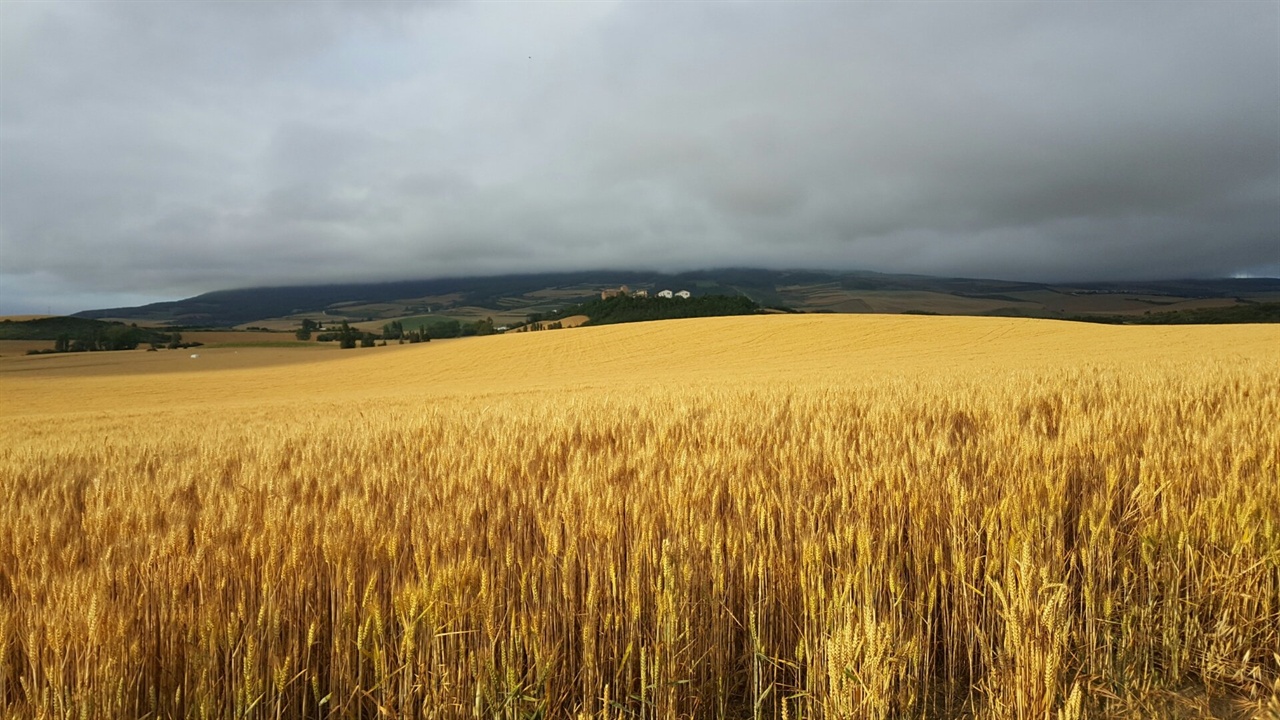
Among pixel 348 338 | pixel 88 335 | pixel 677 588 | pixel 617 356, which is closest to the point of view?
pixel 677 588

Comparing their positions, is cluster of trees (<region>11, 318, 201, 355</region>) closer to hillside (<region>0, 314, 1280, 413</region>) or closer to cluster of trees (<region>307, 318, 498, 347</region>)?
hillside (<region>0, 314, 1280, 413</region>)

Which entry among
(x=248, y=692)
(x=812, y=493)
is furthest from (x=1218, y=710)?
(x=248, y=692)

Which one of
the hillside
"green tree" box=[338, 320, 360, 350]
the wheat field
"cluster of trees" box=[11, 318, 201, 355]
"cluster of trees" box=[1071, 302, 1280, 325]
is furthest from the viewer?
"cluster of trees" box=[11, 318, 201, 355]

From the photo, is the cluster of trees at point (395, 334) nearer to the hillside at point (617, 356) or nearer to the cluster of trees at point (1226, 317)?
the hillside at point (617, 356)

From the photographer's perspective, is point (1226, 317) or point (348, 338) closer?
point (1226, 317)

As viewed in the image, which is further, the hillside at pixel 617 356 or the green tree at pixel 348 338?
the green tree at pixel 348 338

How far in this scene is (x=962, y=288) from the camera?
171500 millimetres

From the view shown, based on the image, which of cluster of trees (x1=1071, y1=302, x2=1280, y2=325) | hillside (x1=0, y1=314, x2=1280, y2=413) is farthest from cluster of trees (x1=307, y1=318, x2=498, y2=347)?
cluster of trees (x1=1071, y1=302, x2=1280, y2=325)

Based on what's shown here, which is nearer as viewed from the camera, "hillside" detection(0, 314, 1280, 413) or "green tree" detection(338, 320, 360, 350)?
"hillside" detection(0, 314, 1280, 413)

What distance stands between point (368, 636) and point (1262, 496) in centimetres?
394

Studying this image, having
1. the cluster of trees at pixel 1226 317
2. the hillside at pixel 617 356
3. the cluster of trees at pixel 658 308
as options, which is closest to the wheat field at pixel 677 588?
the hillside at pixel 617 356

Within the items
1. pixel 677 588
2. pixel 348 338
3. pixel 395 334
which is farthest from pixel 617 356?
pixel 395 334

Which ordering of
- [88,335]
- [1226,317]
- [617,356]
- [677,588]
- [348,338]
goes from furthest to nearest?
1. [88,335]
2. [348,338]
3. [1226,317]
4. [617,356]
5. [677,588]

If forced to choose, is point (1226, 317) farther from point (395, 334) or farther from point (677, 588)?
point (395, 334)
